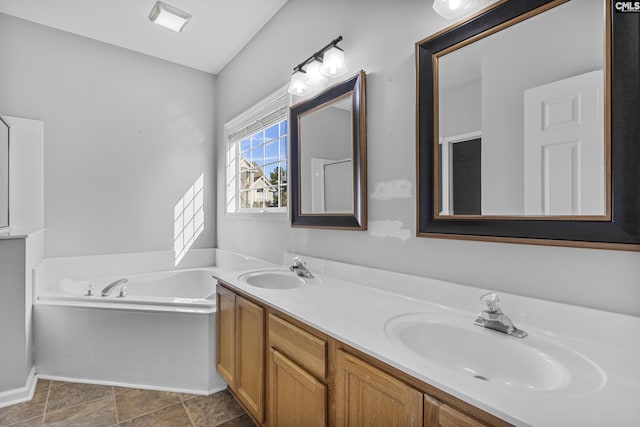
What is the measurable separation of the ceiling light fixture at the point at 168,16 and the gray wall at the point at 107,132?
739mm

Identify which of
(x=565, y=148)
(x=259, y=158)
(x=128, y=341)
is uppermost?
(x=259, y=158)

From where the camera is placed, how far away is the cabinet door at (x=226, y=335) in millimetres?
1781

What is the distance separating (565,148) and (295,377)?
1.21 meters

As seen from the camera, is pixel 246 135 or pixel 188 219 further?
pixel 188 219

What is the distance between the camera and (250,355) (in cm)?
160

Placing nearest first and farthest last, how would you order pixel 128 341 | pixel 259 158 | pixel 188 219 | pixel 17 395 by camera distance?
pixel 17 395, pixel 128 341, pixel 259 158, pixel 188 219

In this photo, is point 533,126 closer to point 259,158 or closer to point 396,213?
point 396,213

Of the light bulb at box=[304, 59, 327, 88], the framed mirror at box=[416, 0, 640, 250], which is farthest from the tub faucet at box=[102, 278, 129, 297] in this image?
the framed mirror at box=[416, 0, 640, 250]

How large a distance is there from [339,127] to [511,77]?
91 centimetres

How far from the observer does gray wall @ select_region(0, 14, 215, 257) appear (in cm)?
254

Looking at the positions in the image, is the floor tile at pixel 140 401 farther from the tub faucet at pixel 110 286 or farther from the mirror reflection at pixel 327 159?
the mirror reflection at pixel 327 159

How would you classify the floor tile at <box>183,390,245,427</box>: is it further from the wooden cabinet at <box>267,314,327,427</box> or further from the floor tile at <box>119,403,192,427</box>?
the wooden cabinet at <box>267,314,327,427</box>

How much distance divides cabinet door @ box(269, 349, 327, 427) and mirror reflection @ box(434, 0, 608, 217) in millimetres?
833

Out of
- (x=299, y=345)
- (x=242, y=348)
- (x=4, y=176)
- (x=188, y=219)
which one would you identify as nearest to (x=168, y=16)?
(x=4, y=176)
